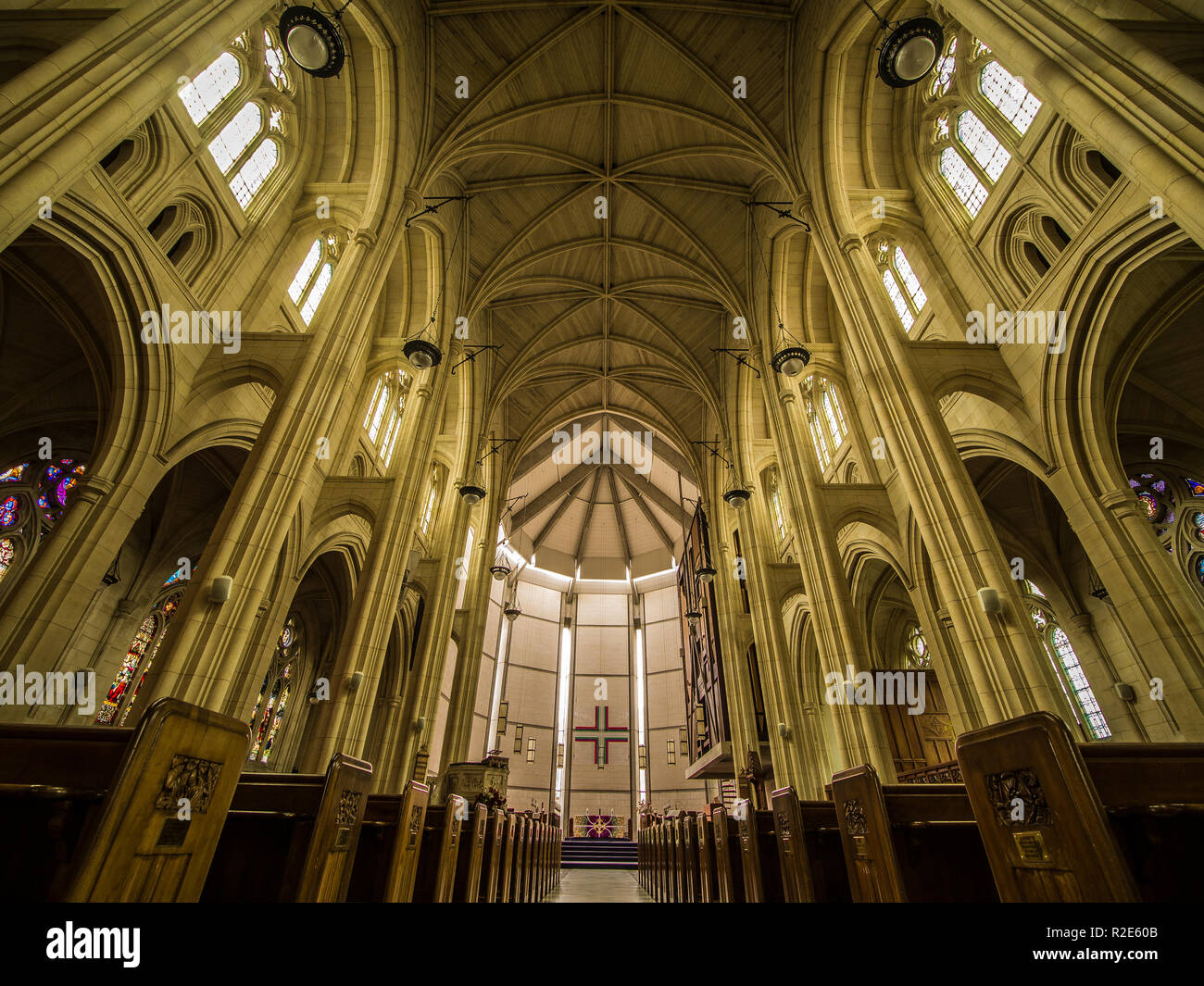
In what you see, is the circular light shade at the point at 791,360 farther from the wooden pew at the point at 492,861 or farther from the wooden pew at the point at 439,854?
the wooden pew at the point at 439,854

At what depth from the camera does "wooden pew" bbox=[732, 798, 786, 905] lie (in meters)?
4.83

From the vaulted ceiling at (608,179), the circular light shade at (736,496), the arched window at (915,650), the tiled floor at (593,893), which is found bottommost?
the tiled floor at (593,893)

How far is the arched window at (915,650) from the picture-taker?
16.8 m

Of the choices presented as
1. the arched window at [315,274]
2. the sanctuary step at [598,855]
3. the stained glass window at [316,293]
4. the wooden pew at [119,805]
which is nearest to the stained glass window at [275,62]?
the arched window at [315,274]

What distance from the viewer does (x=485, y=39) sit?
12766 millimetres

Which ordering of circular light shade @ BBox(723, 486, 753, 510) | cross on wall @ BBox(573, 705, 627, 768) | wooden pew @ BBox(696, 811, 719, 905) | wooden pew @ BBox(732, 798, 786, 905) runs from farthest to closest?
cross on wall @ BBox(573, 705, 627, 768)
circular light shade @ BBox(723, 486, 753, 510)
wooden pew @ BBox(696, 811, 719, 905)
wooden pew @ BBox(732, 798, 786, 905)

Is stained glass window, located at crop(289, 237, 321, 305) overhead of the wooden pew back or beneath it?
overhead

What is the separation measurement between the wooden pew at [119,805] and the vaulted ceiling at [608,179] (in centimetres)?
1304

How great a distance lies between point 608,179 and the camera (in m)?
16.2

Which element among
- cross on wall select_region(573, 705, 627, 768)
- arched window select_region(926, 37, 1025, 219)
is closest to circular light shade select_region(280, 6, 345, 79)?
arched window select_region(926, 37, 1025, 219)

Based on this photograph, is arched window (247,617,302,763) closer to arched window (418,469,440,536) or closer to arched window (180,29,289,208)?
arched window (418,469,440,536)

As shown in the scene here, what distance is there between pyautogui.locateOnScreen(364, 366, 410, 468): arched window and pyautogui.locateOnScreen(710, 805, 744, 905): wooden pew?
11904 millimetres

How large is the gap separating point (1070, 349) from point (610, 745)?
27.6m

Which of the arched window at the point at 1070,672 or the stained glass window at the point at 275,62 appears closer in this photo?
the stained glass window at the point at 275,62
